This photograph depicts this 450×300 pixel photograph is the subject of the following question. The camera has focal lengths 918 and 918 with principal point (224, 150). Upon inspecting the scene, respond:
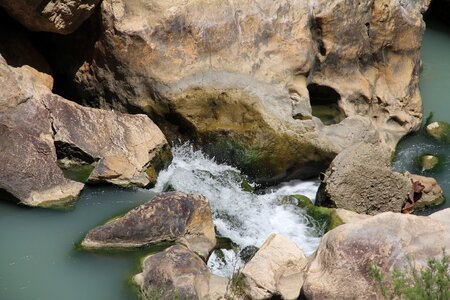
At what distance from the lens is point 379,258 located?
8289 millimetres

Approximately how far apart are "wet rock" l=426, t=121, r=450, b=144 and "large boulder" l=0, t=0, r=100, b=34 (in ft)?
16.6

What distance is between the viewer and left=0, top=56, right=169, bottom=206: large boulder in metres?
10.2

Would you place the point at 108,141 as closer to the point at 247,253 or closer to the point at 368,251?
the point at 247,253

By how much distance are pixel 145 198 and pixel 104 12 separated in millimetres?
2569

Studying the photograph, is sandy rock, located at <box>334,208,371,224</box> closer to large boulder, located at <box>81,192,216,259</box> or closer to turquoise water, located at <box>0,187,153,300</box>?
large boulder, located at <box>81,192,216,259</box>

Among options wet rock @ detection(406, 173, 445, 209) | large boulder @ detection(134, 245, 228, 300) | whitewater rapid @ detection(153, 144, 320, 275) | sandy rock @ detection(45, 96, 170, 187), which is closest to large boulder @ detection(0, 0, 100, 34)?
sandy rock @ detection(45, 96, 170, 187)

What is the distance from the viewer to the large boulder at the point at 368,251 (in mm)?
8258

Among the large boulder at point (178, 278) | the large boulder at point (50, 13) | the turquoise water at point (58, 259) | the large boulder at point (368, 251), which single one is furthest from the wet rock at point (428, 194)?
the large boulder at point (50, 13)

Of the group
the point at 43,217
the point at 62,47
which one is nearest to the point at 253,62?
the point at 62,47

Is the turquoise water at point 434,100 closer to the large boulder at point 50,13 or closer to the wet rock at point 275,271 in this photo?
the wet rock at point 275,271

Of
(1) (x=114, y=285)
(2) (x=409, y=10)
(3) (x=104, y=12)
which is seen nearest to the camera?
(1) (x=114, y=285)

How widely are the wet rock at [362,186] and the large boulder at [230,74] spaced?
0.66m

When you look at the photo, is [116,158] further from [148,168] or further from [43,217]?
[43,217]

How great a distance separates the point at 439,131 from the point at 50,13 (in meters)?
5.69
